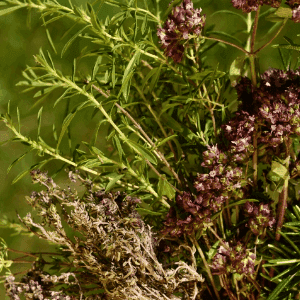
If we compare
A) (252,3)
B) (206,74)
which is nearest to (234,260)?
(206,74)

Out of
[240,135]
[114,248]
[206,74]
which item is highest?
[206,74]

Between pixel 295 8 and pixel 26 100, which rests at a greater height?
pixel 295 8

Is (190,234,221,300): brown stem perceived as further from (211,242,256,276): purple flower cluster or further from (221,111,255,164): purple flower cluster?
(221,111,255,164): purple flower cluster

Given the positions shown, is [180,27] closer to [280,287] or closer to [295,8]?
[295,8]

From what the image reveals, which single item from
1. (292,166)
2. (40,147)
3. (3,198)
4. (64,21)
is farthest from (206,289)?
(64,21)

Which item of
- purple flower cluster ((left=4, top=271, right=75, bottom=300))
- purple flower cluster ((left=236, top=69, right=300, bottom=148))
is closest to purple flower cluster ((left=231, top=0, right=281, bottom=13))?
purple flower cluster ((left=236, top=69, right=300, bottom=148))
